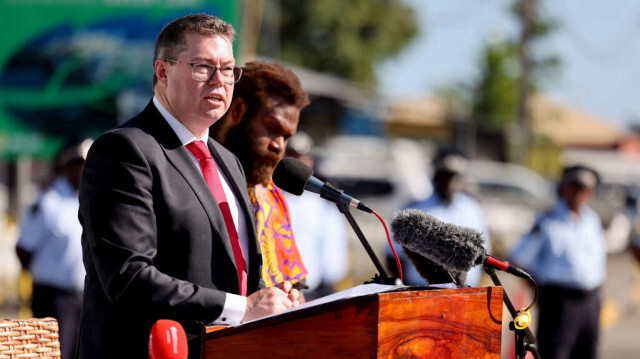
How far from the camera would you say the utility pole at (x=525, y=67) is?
30.8 meters

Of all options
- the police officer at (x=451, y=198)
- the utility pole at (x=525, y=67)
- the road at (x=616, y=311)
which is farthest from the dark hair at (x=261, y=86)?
the utility pole at (x=525, y=67)

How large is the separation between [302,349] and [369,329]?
208mm

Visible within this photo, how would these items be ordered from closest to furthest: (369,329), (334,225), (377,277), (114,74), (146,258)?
1. (369,329)
2. (146,258)
3. (377,277)
4. (334,225)
5. (114,74)

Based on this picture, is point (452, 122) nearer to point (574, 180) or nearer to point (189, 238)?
point (574, 180)

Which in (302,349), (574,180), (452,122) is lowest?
Result: (302,349)

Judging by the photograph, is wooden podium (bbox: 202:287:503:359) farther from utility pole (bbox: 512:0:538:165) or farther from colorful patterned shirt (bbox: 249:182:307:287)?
utility pole (bbox: 512:0:538:165)

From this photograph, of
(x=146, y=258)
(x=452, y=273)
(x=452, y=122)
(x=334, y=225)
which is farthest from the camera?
(x=452, y=122)

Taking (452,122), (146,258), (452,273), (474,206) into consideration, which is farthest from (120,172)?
(452,122)

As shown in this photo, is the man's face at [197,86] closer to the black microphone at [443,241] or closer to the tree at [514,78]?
the black microphone at [443,241]

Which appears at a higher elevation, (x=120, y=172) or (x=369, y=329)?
(x=120, y=172)

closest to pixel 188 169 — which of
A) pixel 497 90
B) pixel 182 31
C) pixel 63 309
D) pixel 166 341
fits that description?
pixel 182 31

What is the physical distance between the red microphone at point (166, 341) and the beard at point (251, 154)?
1.32 metres

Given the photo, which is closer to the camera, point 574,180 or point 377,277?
point 377,277

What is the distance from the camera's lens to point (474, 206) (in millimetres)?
8938
